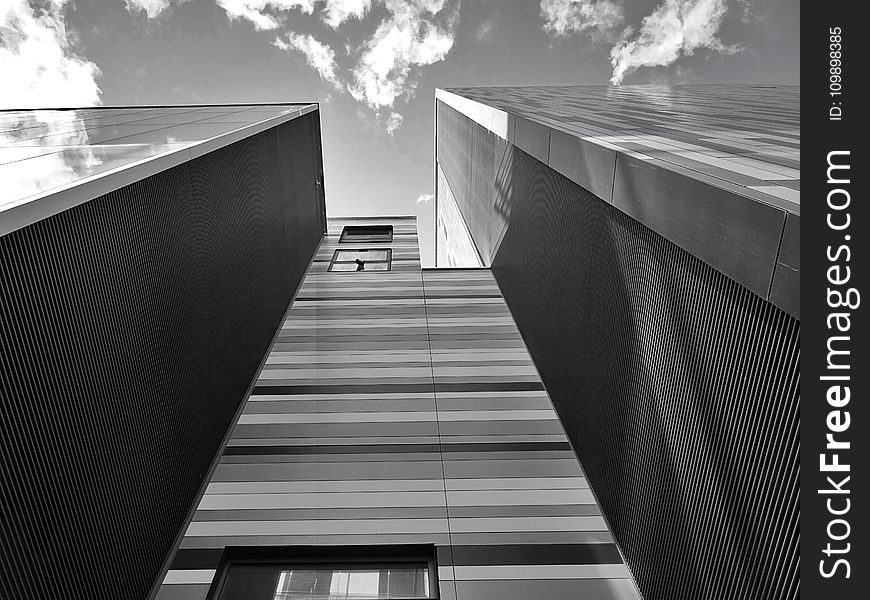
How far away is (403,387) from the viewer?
641cm

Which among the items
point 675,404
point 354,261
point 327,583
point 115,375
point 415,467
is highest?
point 115,375

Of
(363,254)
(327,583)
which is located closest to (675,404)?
(327,583)

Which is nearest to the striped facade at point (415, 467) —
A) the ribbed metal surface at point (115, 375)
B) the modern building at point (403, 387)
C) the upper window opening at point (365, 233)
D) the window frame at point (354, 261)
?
the modern building at point (403, 387)

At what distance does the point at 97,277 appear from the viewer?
3230 mm

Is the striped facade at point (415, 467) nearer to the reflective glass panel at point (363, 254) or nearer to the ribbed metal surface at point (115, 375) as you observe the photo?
the ribbed metal surface at point (115, 375)

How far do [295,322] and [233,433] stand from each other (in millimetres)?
2661

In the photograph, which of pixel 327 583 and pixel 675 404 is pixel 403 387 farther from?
pixel 675 404

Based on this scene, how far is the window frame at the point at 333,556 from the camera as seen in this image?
4.30m

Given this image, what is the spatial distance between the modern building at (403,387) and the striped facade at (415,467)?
0.9 inches

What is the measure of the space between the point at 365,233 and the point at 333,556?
889cm

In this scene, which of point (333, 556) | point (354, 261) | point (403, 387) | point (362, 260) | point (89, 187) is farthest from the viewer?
point (354, 261)
